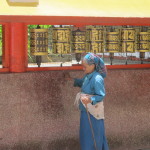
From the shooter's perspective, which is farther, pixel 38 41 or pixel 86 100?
pixel 38 41

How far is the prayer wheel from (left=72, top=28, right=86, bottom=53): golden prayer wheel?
0.12 meters

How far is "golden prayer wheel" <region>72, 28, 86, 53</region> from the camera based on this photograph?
7.94m

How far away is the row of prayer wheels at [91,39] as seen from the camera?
25.3 feet

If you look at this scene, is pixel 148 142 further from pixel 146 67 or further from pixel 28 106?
pixel 28 106

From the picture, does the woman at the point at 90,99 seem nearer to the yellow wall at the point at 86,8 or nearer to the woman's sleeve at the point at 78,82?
the woman's sleeve at the point at 78,82

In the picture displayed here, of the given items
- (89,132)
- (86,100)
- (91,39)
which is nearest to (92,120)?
(89,132)

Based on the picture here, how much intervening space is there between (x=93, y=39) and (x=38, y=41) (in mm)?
986

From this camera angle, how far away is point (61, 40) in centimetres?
781

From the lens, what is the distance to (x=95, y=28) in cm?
806

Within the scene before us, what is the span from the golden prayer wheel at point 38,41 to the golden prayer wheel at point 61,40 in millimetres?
159

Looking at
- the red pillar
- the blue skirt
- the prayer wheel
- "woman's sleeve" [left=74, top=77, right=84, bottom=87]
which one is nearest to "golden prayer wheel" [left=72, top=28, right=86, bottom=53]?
the prayer wheel

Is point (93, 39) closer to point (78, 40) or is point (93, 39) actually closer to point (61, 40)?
point (78, 40)

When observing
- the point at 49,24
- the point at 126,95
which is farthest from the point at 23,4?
the point at 126,95

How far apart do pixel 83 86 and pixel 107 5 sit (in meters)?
1.69
